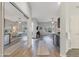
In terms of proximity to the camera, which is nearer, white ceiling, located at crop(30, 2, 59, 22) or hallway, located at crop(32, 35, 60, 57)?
hallway, located at crop(32, 35, 60, 57)

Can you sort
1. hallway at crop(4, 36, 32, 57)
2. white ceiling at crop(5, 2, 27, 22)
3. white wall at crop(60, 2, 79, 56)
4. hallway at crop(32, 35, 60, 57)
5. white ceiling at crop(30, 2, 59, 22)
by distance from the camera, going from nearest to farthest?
white ceiling at crop(5, 2, 27, 22), hallway at crop(4, 36, 32, 57), white wall at crop(60, 2, 79, 56), hallway at crop(32, 35, 60, 57), white ceiling at crop(30, 2, 59, 22)

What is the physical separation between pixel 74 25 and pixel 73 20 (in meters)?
0.22

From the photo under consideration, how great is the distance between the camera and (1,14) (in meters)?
1.74

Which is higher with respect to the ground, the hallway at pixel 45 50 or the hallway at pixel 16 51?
the hallway at pixel 16 51

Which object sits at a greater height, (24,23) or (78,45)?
(24,23)

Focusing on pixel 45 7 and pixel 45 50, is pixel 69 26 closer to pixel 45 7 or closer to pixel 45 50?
pixel 45 50

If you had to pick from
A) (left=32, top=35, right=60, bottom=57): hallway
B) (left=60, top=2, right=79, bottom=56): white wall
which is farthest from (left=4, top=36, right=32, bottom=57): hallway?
(left=60, top=2, right=79, bottom=56): white wall

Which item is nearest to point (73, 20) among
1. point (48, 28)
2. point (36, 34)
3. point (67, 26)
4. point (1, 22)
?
point (67, 26)

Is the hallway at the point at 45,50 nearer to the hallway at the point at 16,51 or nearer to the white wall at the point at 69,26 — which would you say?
the hallway at the point at 16,51

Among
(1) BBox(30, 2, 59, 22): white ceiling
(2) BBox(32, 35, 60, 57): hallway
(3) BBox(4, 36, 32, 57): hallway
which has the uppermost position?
(1) BBox(30, 2, 59, 22): white ceiling

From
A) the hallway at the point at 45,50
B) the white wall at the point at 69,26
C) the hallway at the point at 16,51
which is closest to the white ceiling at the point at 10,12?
the hallway at the point at 16,51

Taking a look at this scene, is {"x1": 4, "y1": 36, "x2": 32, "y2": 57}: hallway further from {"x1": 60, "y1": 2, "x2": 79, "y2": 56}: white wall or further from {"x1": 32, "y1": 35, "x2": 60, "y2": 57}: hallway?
{"x1": 60, "y1": 2, "x2": 79, "y2": 56}: white wall

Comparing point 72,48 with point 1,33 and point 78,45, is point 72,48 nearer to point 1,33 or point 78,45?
point 78,45

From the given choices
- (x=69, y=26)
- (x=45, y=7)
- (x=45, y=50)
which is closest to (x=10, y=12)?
(x=69, y=26)
